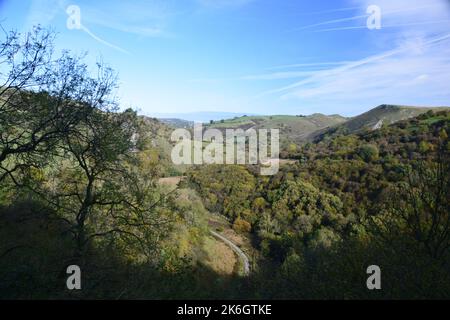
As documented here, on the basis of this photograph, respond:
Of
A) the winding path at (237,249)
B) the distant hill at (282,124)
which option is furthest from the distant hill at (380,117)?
the winding path at (237,249)

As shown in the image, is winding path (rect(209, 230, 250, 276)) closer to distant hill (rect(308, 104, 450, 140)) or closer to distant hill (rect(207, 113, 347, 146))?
distant hill (rect(308, 104, 450, 140))

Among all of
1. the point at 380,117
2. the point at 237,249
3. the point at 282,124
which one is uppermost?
the point at 282,124

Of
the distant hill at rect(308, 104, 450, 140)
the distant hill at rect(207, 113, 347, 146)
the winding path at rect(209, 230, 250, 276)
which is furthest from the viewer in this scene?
the distant hill at rect(207, 113, 347, 146)

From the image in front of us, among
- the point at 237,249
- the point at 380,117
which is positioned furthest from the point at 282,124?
the point at 237,249

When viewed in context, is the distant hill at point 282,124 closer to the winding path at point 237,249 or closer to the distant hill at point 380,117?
the distant hill at point 380,117

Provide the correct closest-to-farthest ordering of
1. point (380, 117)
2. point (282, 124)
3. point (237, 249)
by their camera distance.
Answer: point (237, 249)
point (380, 117)
point (282, 124)

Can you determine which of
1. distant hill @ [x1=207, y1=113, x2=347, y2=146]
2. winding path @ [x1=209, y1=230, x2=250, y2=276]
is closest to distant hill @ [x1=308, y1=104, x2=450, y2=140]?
distant hill @ [x1=207, y1=113, x2=347, y2=146]

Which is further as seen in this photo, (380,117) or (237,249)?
(380,117)

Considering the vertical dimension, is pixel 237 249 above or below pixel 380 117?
below

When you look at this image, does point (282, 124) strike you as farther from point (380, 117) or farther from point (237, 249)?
point (237, 249)

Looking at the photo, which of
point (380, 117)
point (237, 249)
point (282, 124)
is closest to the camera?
point (237, 249)
